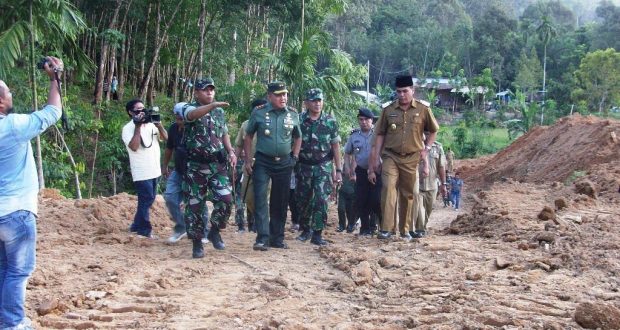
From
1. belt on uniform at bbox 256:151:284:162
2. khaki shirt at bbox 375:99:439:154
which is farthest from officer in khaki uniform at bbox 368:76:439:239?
belt on uniform at bbox 256:151:284:162

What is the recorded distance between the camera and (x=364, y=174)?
8.55 m

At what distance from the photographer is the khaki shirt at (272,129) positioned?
6996 mm

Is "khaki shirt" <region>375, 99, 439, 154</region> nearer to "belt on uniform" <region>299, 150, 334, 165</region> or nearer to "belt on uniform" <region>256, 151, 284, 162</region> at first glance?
"belt on uniform" <region>299, 150, 334, 165</region>

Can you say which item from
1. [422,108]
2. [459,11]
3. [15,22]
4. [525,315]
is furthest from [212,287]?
[459,11]

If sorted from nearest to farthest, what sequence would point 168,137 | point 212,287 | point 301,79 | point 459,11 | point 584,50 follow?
1. point 212,287
2. point 168,137
3. point 301,79
4. point 584,50
5. point 459,11

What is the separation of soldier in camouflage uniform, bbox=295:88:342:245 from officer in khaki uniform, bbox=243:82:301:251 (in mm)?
275

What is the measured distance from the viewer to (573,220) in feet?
26.5

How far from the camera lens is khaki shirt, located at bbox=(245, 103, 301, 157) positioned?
6996mm

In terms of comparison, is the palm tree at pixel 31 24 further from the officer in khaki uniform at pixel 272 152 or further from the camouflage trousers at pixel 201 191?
the camouflage trousers at pixel 201 191

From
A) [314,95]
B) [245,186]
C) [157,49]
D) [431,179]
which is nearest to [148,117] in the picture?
[245,186]

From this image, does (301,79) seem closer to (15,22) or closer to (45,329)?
(15,22)

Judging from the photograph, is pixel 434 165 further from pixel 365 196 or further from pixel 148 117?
pixel 148 117

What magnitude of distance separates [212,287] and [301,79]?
1179 cm

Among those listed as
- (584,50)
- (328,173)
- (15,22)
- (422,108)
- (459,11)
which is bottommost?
(328,173)
